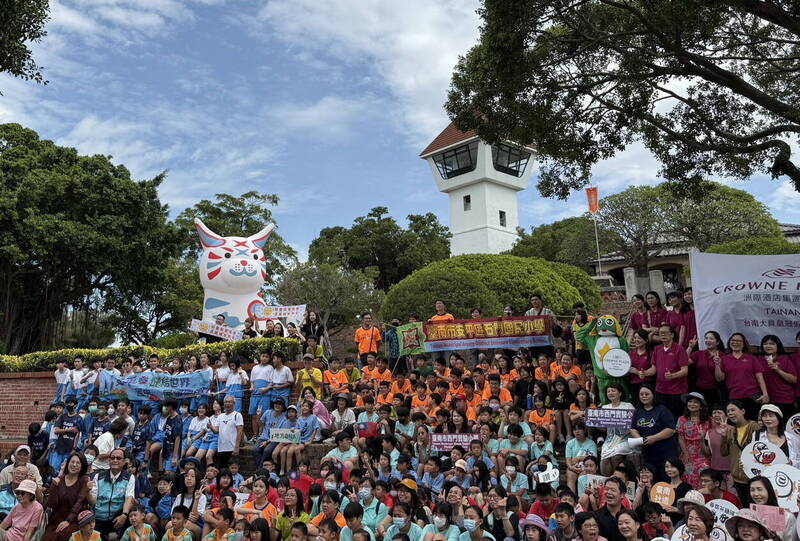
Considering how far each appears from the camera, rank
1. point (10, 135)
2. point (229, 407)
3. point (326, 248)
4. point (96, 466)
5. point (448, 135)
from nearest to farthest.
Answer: point (96, 466)
point (229, 407)
point (10, 135)
point (326, 248)
point (448, 135)

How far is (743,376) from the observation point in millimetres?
7578

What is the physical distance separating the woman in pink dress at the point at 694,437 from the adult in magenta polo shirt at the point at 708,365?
31.7 inches

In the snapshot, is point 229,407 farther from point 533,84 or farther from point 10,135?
point 10,135

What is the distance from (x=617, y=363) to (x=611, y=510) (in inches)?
93.3

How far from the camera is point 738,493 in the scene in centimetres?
672

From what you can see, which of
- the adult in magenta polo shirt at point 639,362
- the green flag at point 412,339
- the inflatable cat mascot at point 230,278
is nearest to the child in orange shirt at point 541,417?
the adult in magenta polo shirt at point 639,362

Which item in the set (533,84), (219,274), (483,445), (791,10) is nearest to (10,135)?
(219,274)

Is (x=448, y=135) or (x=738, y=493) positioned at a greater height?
(x=448, y=135)

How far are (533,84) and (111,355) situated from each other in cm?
1075

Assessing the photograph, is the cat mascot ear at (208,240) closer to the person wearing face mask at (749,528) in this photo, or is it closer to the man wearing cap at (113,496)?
the man wearing cap at (113,496)

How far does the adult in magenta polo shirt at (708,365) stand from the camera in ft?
26.2

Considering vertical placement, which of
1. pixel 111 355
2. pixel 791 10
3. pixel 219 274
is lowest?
pixel 111 355

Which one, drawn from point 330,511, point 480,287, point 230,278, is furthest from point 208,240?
point 330,511

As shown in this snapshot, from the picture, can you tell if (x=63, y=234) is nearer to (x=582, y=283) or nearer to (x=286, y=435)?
(x=286, y=435)
